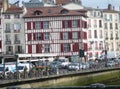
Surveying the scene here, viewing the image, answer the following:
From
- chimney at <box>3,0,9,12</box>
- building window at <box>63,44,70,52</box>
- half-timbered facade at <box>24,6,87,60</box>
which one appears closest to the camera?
building window at <box>63,44,70,52</box>

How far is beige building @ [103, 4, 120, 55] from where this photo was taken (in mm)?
114812

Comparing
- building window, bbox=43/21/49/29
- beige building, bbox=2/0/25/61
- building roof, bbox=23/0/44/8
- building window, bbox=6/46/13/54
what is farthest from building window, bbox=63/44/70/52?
building roof, bbox=23/0/44/8

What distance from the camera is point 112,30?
4641 inches

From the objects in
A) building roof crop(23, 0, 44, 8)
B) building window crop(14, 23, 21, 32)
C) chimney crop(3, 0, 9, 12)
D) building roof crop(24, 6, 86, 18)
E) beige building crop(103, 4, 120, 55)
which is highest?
chimney crop(3, 0, 9, 12)

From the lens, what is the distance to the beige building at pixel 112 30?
377ft

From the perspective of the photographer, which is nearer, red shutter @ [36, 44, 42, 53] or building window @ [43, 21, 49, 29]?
red shutter @ [36, 44, 42, 53]

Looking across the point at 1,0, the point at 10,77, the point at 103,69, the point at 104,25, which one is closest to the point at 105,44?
the point at 104,25

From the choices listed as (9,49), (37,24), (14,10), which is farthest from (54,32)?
(9,49)

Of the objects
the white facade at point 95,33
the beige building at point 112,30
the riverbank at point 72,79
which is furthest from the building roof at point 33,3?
the riverbank at point 72,79

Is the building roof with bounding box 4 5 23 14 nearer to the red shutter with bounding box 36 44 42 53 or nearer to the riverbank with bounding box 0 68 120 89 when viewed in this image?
the red shutter with bounding box 36 44 42 53

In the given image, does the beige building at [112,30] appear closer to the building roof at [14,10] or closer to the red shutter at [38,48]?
the red shutter at [38,48]

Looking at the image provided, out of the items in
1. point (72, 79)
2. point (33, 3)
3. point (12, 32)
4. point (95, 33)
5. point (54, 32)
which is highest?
point (33, 3)

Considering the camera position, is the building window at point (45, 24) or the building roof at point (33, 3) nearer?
the building window at point (45, 24)

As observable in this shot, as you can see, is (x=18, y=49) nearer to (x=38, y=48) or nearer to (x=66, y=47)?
(x=38, y=48)
